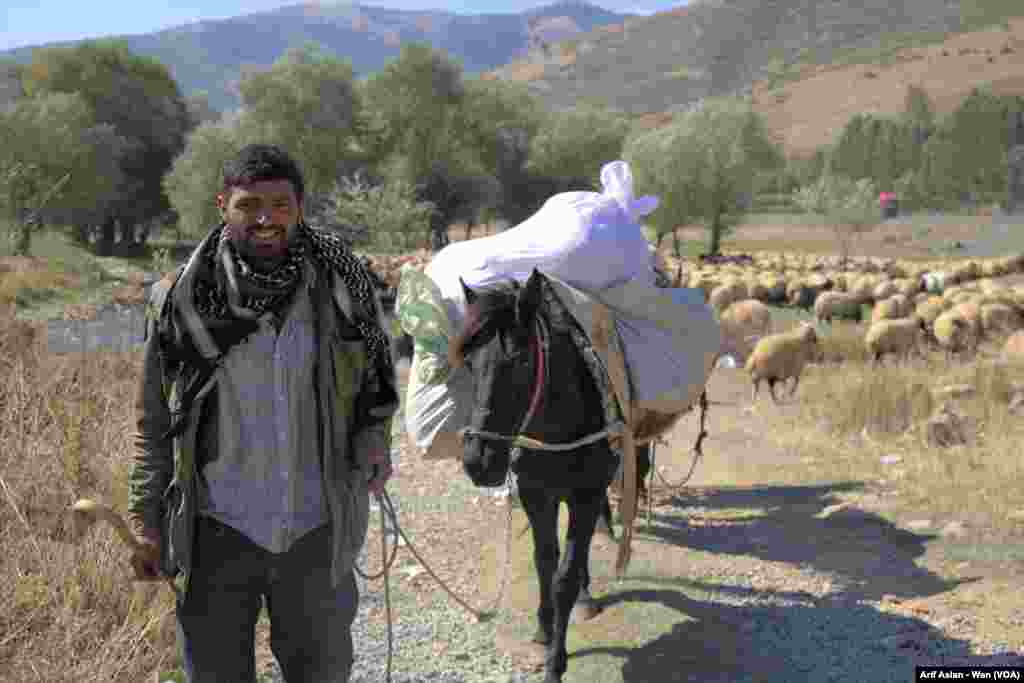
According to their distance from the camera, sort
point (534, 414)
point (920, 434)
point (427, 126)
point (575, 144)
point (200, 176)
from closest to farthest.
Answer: point (534, 414) → point (920, 434) → point (200, 176) → point (427, 126) → point (575, 144)

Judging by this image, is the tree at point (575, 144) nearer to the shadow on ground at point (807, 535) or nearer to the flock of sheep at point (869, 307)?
the flock of sheep at point (869, 307)

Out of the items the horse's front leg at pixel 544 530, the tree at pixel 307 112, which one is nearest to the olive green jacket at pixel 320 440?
the horse's front leg at pixel 544 530

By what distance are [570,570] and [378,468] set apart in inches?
76.4

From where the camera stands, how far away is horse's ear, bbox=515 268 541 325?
4.23 m

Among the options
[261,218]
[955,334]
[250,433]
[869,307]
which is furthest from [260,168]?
[869,307]

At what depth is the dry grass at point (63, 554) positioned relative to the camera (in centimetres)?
364

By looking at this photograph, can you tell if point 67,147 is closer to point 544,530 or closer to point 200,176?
point 200,176

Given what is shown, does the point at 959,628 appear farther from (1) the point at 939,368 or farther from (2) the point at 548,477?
(1) the point at 939,368

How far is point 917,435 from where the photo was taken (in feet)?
29.2

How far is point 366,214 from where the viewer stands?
19438 millimetres

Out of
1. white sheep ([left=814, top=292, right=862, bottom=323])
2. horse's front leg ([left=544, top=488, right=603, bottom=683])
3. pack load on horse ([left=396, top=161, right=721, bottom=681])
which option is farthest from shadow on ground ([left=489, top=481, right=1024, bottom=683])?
white sheep ([left=814, top=292, right=862, bottom=323])

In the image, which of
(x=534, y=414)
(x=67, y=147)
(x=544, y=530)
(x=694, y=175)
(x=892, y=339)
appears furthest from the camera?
(x=694, y=175)

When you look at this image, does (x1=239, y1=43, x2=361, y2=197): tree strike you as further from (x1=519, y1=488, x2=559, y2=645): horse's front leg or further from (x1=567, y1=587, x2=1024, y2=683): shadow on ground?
(x1=519, y1=488, x2=559, y2=645): horse's front leg

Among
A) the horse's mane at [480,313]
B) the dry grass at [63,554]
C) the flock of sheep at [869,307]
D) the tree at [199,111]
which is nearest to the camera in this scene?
the dry grass at [63,554]
